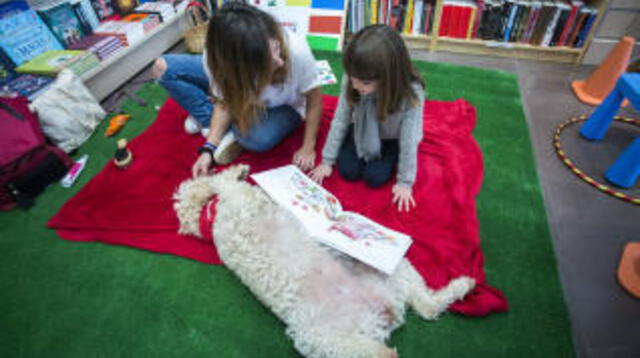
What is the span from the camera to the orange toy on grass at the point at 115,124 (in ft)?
7.69

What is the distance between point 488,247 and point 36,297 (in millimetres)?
2202

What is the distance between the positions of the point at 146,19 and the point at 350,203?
2.56 metres

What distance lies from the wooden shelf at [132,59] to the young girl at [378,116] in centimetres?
203

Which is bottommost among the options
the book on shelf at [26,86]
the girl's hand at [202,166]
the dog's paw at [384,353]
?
the dog's paw at [384,353]

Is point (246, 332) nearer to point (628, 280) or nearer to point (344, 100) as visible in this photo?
point (344, 100)

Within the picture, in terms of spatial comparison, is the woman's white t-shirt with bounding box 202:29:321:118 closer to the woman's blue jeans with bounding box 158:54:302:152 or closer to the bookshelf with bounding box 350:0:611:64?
the woman's blue jeans with bounding box 158:54:302:152

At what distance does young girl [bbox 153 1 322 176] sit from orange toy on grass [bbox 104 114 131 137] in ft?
1.96

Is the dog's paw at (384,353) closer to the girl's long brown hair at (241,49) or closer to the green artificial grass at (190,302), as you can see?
the green artificial grass at (190,302)

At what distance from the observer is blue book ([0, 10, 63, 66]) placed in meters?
2.21

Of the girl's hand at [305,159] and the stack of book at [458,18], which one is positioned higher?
the stack of book at [458,18]

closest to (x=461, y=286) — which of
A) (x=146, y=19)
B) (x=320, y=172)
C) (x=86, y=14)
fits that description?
(x=320, y=172)

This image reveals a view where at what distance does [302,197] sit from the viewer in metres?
1.58

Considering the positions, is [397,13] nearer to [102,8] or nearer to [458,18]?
[458,18]

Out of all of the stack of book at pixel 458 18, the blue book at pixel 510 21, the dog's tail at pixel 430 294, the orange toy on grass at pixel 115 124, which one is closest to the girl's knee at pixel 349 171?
the dog's tail at pixel 430 294
